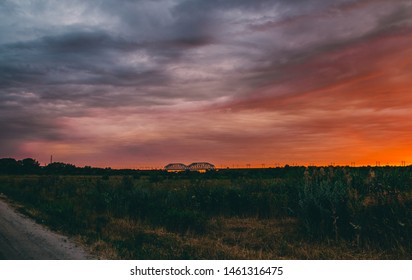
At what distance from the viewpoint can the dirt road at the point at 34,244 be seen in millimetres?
8977

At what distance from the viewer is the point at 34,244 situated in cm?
1018

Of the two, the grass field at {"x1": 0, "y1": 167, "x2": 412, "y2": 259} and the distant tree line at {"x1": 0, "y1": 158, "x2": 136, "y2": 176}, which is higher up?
the distant tree line at {"x1": 0, "y1": 158, "x2": 136, "y2": 176}

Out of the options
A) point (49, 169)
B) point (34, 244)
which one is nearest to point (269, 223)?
point (34, 244)

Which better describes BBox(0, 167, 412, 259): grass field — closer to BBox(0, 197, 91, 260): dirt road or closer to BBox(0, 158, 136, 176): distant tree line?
BBox(0, 197, 91, 260): dirt road

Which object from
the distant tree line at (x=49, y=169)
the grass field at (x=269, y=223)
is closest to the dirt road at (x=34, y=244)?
the grass field at (x=269, y=223)

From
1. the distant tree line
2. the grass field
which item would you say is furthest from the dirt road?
the distant tree line

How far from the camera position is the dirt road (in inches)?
353

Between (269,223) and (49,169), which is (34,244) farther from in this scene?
(49,169)

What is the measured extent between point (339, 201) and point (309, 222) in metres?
1.21

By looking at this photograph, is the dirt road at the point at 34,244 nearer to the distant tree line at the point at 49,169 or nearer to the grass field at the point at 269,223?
the grass field at the point at 269,223
